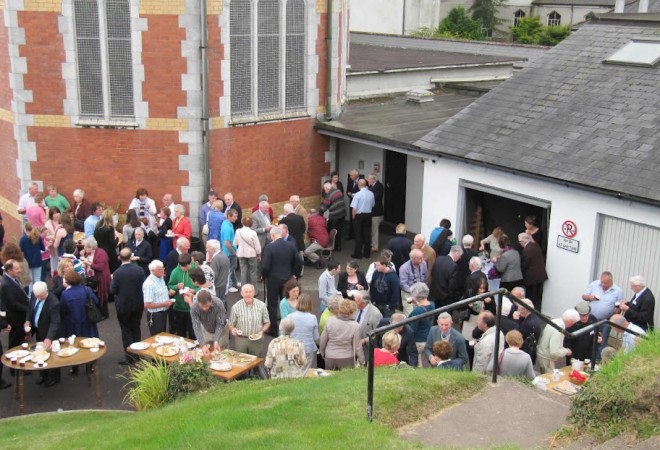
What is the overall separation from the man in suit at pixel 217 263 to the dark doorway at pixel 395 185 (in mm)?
7152

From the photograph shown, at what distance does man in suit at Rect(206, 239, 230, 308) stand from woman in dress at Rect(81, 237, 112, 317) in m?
1.77

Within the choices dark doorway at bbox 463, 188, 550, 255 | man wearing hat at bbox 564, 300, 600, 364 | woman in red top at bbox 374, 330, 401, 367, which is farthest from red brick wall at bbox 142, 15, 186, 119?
man wearing hat at bbox 564, 300, 600, 364

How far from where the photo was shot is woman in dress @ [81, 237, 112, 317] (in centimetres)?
1291

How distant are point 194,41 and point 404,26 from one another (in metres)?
32.8

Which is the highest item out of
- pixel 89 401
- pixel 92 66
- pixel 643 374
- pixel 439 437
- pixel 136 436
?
pixel 92 66

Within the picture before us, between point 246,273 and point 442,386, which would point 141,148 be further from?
point 442,386

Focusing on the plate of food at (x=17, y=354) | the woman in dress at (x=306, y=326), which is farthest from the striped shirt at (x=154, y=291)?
the woman in dress at (x=306, y=326)

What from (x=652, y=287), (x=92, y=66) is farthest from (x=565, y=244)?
(x=92, y=66)

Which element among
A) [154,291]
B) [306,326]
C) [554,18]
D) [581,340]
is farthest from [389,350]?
[554,18]

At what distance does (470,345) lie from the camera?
1075cm

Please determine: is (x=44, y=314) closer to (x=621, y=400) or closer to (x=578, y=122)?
(x=621, y=400)

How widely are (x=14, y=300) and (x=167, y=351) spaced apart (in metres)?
2.45

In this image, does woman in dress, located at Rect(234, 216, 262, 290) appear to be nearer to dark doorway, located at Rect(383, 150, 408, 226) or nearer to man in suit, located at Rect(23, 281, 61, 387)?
man in suit, located at Rect(23, 281, 61, 387)

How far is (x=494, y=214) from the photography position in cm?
1547
